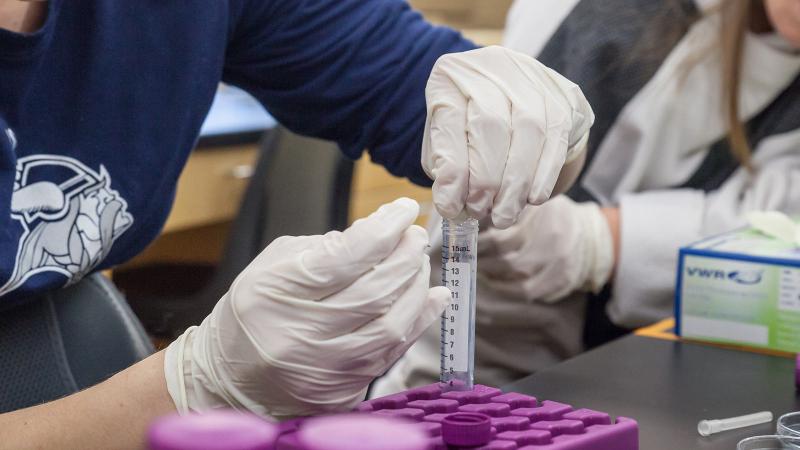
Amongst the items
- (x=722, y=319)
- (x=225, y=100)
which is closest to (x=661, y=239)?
(x=722, y=319)

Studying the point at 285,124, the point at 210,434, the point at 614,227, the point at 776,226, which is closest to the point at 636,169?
the point at 614,227

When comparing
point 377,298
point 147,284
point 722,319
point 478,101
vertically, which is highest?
point 478,101

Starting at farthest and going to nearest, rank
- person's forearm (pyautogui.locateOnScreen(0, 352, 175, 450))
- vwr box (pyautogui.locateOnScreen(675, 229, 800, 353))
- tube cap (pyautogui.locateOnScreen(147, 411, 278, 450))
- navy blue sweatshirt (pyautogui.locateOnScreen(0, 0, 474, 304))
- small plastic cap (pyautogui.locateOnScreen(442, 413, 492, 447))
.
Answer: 1. vwr box (pyautogui.locateOnScreen(675, 229, 800, 353))
2. navy blue sweatshirt (pyautogui.locateOnScreen(0, 0, 474, 304))
3. person's forearm (pyautogui.locateOnScreen(0, 352, 175, 450))
4. small plastic cap (pyautogui.locateOnScreen(442, 413, 492, 447))
5. tube cap (pyautogui.locateOnScreen(147, 411, 278, 450))

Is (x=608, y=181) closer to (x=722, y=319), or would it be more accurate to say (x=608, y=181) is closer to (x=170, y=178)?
(x=722, y=319)

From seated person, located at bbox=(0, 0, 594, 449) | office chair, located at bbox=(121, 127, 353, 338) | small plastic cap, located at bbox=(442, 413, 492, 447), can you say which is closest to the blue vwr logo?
seated person, located at bbox=(0, 0, 594, 449)

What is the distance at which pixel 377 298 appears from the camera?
0.70 meters

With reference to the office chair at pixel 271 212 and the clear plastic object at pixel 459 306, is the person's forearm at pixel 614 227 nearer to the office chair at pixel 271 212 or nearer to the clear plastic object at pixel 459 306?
the clear plastic object at pixel 459 306

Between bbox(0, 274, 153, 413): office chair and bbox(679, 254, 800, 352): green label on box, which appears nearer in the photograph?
bbox(0, 274, 153, 413): office chair

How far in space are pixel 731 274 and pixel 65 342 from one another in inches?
26.6

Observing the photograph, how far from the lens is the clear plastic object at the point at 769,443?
777 millimetres

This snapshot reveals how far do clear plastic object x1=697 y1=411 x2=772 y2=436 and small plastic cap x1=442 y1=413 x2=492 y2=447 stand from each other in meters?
0.24

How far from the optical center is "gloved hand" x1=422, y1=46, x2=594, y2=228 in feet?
2.74

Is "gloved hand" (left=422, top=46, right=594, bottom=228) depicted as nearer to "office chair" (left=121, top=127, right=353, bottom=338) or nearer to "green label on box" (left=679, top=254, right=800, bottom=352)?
"green label on box" (left=679, top=254, right=800, bottom=352)

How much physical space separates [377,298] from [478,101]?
247mm
